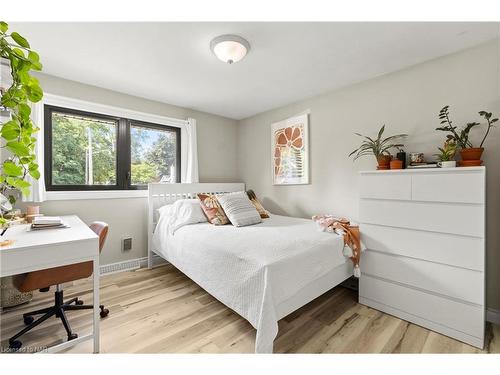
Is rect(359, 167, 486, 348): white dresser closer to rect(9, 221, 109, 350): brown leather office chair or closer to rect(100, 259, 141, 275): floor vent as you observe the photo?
rect(9, 221, 109, 350): brown leather office chair

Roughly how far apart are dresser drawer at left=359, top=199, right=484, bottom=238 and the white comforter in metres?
0.42

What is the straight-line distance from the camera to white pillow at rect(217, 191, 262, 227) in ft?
8.42

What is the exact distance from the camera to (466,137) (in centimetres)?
183

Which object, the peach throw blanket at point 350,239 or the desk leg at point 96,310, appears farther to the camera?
the peach throw blanket at point 350,239

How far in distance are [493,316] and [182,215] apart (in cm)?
296

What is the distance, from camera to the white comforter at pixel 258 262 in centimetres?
144

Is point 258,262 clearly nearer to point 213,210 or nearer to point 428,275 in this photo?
point 213,210

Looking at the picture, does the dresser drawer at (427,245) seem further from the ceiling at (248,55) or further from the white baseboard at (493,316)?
the ceiling at (248,55)

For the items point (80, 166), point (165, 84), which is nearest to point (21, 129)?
point (165, 84)

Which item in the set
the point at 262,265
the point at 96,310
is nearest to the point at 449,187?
the point at 262,265

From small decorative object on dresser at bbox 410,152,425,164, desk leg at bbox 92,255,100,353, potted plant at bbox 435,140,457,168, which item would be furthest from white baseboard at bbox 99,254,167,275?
potted plant at bbox 435,140,457,168

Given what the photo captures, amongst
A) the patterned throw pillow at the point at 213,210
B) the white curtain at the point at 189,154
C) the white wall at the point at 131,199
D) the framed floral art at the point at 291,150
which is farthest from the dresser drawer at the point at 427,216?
the white wall at the point at 131,199

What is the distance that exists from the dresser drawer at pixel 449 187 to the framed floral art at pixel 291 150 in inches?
53.9

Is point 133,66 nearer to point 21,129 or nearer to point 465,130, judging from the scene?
→ point 21,129
